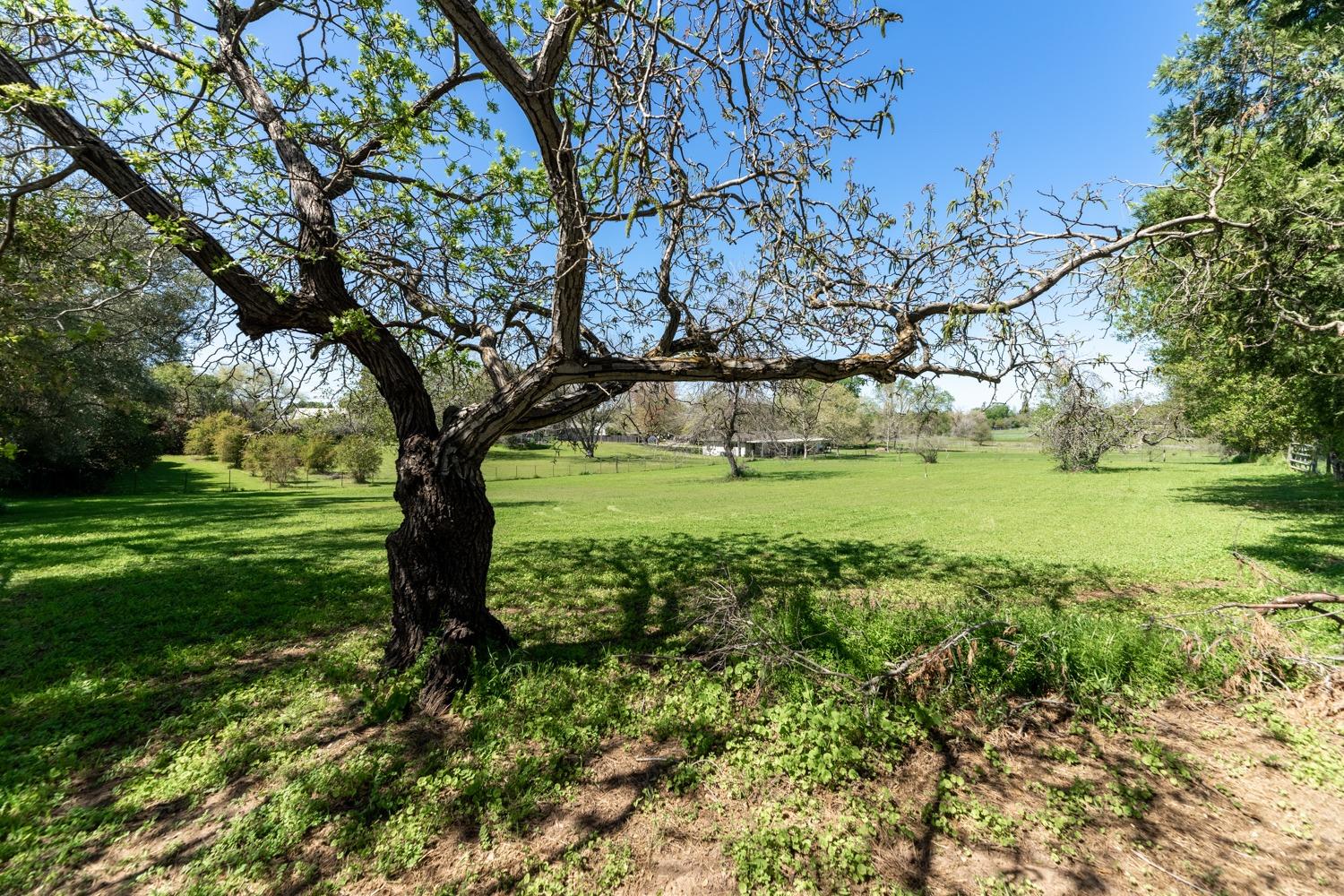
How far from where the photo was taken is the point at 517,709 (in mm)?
3848

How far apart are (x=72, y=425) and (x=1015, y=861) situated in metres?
28.4

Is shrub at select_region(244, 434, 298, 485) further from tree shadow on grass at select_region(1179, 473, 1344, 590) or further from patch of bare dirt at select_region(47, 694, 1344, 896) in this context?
tree shadow on grass at select_region(1179, 473, 1344, 590)

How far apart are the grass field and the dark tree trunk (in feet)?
1.43

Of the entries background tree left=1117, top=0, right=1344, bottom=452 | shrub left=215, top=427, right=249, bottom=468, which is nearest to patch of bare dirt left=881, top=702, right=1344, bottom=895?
background tree left=1117, top=0, right=1344, bottom=452

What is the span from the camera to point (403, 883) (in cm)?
242

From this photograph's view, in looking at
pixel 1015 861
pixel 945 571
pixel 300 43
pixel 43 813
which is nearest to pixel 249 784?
pixel 43 813

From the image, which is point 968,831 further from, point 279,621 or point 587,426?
point 587,426

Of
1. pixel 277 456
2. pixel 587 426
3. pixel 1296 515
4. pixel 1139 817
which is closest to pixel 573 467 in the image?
pixel 277 456

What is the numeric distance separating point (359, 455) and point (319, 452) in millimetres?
3836

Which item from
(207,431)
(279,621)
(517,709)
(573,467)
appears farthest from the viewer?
(573,467)

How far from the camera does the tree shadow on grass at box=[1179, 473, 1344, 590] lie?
8.70 metres

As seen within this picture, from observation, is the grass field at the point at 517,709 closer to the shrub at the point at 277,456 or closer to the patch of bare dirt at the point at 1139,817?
the patch of bare dirt at the point at 1139,817

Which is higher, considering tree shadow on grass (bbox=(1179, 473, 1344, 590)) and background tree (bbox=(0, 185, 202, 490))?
background tree (bbox=(0, 185, 202, 490))

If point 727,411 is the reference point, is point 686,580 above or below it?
below
